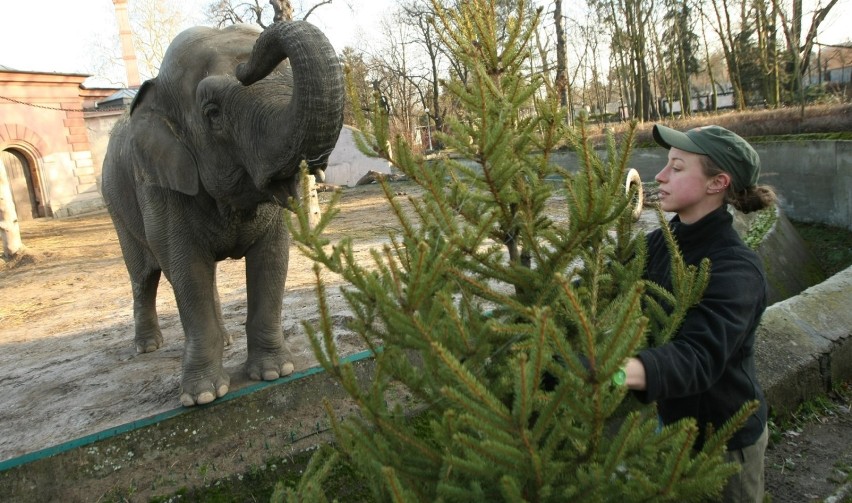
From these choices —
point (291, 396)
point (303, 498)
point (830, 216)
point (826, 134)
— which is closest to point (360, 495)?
point (291, 396)

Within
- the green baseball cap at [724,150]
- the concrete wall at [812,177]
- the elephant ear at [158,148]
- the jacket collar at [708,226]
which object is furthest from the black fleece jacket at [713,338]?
the concrete wall at [812,177]

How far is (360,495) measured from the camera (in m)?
3.33

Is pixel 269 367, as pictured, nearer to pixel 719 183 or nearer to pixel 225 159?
pixel 225 159

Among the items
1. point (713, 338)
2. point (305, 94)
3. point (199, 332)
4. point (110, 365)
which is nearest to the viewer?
point (713, 338)

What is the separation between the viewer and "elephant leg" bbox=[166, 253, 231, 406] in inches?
147

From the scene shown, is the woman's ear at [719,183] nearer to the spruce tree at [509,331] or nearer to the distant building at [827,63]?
the spruce tree at [509,331]

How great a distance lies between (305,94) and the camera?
2703 millimetres

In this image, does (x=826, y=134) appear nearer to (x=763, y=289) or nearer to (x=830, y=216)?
(x=830, y=216)

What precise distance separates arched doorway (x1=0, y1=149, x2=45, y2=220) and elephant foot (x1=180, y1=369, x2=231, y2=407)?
21.3m

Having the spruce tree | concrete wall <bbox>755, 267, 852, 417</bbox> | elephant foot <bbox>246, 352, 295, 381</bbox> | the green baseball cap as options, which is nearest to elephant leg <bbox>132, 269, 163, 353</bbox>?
elephant foot <bbox>246, 352, 295, 381</bbox>

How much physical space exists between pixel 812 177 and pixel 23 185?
75.6 feet

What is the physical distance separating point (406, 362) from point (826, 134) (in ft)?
35.7

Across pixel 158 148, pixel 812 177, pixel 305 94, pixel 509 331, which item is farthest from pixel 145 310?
pixel 812 177

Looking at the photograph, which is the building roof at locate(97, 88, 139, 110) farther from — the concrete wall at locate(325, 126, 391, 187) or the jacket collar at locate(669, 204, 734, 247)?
the jacket collar at locate(669, 204, 734, 247)
